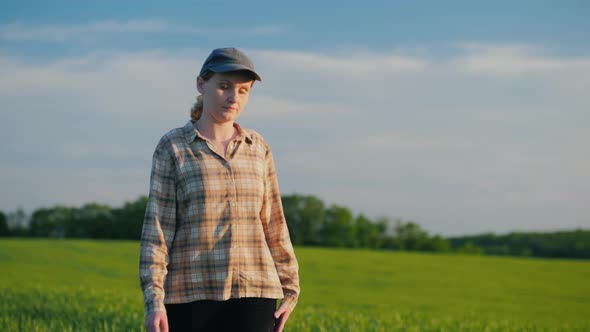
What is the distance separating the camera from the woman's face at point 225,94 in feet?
11.1

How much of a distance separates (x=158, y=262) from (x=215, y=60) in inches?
43.9

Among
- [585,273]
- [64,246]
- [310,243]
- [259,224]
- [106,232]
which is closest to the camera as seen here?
[259,224]

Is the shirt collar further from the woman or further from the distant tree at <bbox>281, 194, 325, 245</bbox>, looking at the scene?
the distant tree at <bbox>281, 194, 325, 245</bbox>

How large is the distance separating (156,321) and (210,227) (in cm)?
55

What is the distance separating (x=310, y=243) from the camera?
60250 mm

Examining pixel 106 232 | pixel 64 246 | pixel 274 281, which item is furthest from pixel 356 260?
pixel 274 281

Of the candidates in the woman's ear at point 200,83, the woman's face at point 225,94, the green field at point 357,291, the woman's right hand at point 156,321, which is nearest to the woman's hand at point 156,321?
the woman's right hand at point 156,321

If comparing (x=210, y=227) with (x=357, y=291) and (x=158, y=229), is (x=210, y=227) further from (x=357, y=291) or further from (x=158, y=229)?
(x=357, y=291)

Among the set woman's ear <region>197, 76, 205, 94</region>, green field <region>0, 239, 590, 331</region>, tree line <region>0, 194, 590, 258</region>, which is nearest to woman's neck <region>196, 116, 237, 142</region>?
woman's ear <region>197, 76, 205, 94</region>

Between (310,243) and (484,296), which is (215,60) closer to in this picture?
(484,296)

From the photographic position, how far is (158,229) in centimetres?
335

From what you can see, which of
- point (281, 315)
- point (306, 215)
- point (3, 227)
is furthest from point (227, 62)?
point (306, 215)

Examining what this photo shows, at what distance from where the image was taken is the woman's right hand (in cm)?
323

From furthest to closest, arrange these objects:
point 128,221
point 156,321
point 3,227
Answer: point 3,227 → point 128,221 → point 156,321
